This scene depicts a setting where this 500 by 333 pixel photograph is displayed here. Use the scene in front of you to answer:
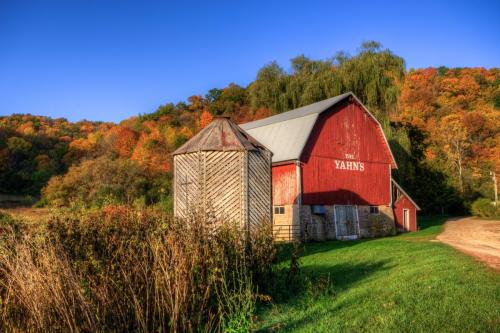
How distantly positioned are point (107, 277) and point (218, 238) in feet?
9.15

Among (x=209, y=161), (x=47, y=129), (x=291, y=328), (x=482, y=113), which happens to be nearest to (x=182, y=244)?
(x=291, y=328)

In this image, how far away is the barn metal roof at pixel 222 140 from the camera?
16906mm

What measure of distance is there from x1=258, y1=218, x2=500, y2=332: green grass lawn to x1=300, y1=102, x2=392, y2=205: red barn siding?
12.7 meters

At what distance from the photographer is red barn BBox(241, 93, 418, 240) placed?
79.4 ft

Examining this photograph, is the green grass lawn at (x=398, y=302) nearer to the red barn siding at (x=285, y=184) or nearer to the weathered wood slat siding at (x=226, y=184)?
the weathered wood slat siding at (x=226, y=184)

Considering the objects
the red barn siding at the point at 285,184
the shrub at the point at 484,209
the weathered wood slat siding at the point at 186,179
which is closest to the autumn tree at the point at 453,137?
the shrub at the point at 484,209

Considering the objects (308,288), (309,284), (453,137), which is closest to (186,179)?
(308,288)

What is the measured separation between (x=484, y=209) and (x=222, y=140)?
121 ft

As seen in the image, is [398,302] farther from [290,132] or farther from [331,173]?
[290,132]

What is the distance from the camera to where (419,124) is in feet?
167

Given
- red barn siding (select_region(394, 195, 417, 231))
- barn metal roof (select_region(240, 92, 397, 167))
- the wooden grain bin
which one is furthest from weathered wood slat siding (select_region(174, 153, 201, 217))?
red barn siding (select_region(394, 195, 417, 231))

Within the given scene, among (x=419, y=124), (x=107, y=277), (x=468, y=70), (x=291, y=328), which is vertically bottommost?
(x=291, y=328)

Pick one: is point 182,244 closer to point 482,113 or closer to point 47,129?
point 482,113

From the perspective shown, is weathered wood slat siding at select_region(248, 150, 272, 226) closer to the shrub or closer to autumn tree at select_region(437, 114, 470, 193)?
the shrub
